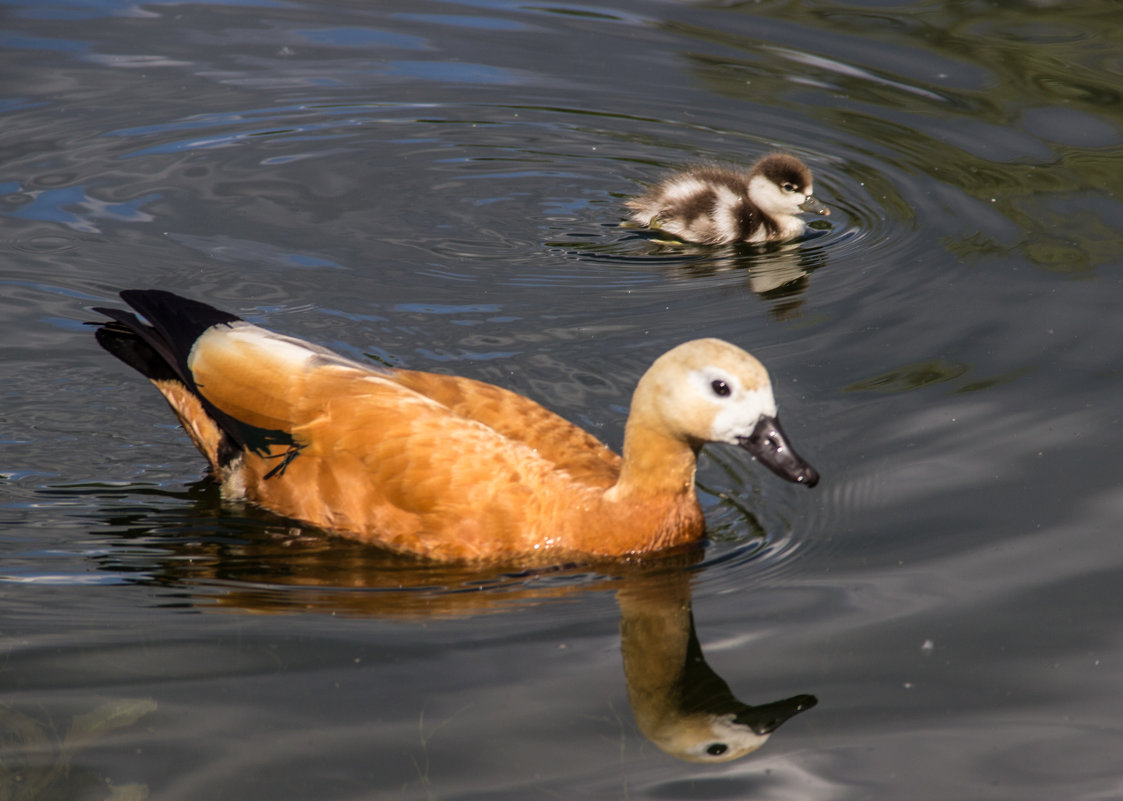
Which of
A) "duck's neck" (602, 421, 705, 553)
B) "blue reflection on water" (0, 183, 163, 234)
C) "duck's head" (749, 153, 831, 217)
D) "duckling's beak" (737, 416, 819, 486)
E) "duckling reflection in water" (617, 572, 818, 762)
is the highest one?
"duck's head" (749, 153, 831, 217)

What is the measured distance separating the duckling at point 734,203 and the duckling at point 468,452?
112 inches

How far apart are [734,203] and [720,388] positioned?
3.40m

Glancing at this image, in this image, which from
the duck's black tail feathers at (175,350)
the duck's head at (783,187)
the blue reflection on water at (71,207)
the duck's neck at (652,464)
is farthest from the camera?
the duck's head at (783,187)

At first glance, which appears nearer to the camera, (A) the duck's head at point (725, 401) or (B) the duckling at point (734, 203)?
(A) the duck's head at point (725, 401)

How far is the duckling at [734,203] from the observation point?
7535 millimetres

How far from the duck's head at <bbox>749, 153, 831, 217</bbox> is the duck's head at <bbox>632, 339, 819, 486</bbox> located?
331cm

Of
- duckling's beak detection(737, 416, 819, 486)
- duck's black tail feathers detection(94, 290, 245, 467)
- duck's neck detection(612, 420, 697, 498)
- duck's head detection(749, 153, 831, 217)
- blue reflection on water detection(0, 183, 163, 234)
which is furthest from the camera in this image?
duck's head detection(749, 153, 831, 217)

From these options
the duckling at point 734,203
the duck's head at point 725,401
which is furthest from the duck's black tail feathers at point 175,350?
the duckling at point 734,203

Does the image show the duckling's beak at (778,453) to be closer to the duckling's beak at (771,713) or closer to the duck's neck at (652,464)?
the duck's neck at (652,464)

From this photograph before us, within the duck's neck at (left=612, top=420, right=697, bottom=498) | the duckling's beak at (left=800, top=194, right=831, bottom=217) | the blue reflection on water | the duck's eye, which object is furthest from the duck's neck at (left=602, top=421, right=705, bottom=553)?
the blue reflection on water

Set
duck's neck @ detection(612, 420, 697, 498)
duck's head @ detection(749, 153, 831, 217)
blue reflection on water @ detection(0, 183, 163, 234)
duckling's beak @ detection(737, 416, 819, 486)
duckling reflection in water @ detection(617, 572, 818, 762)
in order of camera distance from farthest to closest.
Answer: duck's head @ detection(749, 153, 831, 217) < blue reflection on water @ detection(0, 183, 163, 234) < duck's neck @ detection(612, 420, 697, 498) < duckling's beak @ detection(737, 416, 819, 486) < duckling reflection in water @ detection(617, 572, 818, 762)

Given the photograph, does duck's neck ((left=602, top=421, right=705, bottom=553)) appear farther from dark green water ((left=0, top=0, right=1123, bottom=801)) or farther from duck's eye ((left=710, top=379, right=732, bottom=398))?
duck's eye ((left=710, top=379, right=732, bottom=398))

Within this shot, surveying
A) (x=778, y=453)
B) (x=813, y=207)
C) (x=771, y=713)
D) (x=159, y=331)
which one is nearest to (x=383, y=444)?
(x=159, y=331)

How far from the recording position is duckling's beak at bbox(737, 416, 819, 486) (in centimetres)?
433
